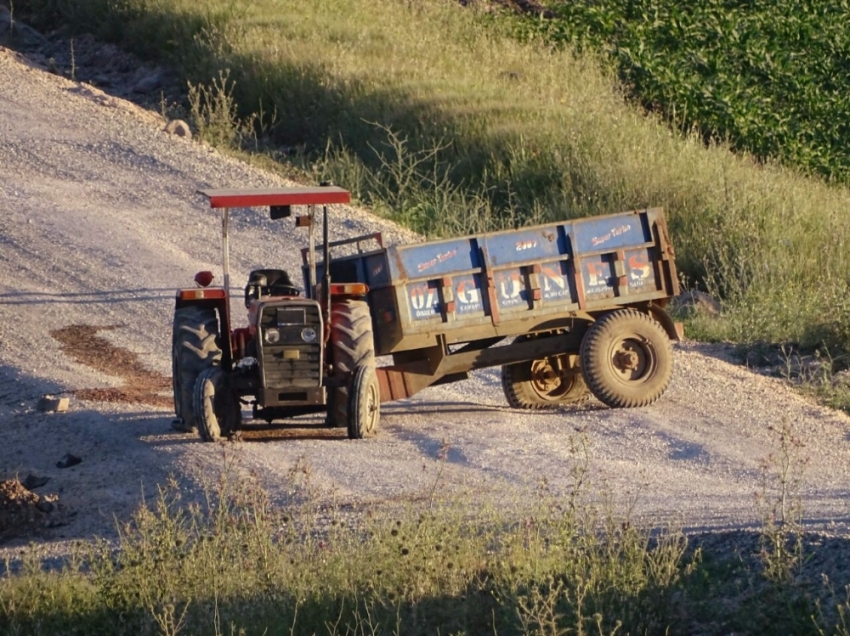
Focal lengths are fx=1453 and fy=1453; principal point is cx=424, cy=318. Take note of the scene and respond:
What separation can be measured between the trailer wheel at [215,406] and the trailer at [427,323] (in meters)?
0.01

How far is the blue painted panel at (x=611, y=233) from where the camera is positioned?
1217 centimetres

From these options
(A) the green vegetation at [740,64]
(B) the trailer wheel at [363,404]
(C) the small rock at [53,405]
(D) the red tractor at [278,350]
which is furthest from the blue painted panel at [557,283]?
(A) the green vegetation at [740,64]

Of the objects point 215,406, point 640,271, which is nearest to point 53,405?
point 215,406

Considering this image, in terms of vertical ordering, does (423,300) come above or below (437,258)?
below

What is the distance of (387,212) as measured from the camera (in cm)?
1919

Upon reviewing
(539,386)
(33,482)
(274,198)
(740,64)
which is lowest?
(33,482)

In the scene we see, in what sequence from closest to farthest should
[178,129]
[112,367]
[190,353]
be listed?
[190,353] → [112,367] → [178,129]

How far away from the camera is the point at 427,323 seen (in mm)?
11828

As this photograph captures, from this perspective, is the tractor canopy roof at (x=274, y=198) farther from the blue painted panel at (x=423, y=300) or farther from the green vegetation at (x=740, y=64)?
the green vegetation at (x=740, y=64)

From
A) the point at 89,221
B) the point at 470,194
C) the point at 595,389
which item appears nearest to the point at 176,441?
the point at 595,389

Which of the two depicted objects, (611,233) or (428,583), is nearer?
(428,583)

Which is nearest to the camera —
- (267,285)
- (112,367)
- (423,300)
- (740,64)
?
(267,285)

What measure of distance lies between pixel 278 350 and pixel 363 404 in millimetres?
759

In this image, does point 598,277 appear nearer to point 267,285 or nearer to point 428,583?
point 267,285
